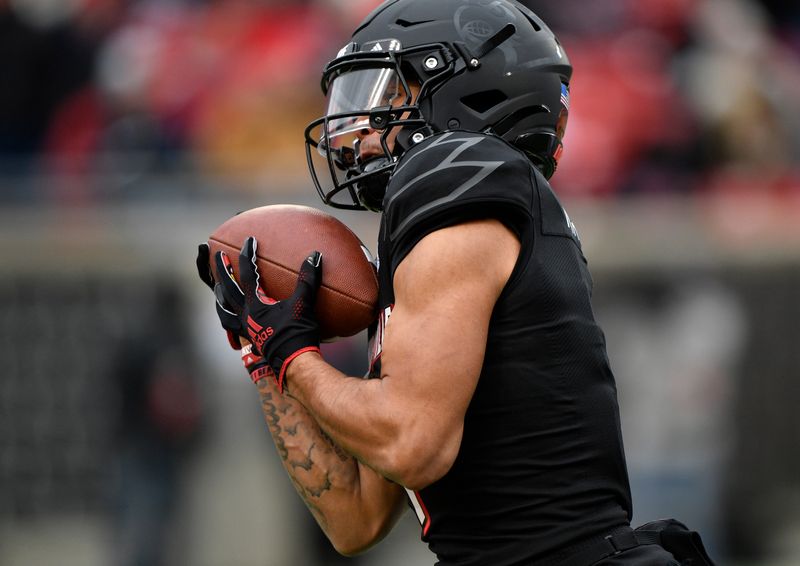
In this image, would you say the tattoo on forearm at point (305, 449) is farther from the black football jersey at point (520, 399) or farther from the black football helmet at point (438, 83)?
the black football helmet at point (438, 83)

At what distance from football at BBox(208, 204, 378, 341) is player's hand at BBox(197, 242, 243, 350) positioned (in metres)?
0.03

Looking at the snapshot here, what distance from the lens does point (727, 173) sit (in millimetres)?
8078

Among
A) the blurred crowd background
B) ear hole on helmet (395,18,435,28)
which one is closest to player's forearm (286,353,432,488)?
ear hole on helmet (395,18,435,28)

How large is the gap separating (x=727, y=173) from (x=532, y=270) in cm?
579

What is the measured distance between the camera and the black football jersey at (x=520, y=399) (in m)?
2.58

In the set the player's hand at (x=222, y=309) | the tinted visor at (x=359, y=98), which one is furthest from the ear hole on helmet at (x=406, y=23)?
the player's hand at (x=222, y=309)

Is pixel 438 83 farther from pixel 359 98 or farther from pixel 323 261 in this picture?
pixel 323 261

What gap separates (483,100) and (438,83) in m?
0.11

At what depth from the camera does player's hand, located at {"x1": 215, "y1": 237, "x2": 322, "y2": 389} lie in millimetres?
2711

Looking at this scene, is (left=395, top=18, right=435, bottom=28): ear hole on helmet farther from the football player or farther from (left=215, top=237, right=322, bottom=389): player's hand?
(left=215, top=237, right=322, bottom=389): player's hand

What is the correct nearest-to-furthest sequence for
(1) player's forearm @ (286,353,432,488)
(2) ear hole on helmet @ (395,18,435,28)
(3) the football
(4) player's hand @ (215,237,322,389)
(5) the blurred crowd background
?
(1) player's forearm @ (286,353,432,488)
(4) player's hand @ (215,237,322,389)
(3) the football
(2) ear hole on helmet @ (395,18,435,28)
(5) the blurred crowd background

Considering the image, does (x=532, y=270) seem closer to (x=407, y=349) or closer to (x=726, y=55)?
(x=407, y=349)

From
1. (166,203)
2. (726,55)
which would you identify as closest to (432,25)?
(166,203)

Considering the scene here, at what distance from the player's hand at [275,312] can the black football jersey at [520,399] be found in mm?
223
